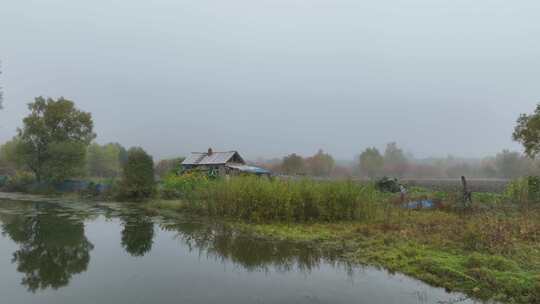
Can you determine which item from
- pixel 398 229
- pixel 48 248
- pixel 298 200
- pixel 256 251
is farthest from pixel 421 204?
pixel 48 248

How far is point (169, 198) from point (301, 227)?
38.5 ft

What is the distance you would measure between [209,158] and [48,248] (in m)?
23.4

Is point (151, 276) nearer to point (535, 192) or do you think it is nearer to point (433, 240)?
point (433, 240)

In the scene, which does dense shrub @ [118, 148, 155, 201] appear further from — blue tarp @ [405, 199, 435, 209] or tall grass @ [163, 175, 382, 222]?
blue tarp @ [405, 199, 435, 209]

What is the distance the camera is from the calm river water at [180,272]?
17.4 ft

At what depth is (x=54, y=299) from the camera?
518 cm

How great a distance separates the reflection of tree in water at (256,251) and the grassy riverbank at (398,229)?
0.51 m

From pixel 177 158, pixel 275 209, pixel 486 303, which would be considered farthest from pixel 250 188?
pixel 177 158

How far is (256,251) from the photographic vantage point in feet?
26.5

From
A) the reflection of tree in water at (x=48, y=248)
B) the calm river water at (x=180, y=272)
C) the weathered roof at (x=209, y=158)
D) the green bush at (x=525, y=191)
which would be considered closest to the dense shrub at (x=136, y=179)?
the reflection of tree in water at (x=48, y=248)

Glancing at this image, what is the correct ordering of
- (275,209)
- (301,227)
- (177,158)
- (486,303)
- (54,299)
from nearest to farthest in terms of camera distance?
(486,303), (54,299), (301,227), (275,209), (177,158)


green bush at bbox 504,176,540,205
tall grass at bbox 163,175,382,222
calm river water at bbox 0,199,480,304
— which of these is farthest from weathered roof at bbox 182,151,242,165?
green bush at bbox 504,176,540,205

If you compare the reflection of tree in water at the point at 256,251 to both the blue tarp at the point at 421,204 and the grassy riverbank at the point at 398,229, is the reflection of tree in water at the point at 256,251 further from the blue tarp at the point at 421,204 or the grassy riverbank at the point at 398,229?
the blue tarp at the point at 421,204

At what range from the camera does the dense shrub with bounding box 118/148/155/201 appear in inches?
776
